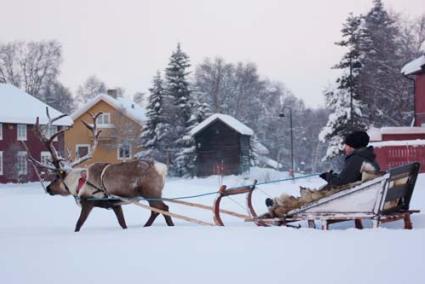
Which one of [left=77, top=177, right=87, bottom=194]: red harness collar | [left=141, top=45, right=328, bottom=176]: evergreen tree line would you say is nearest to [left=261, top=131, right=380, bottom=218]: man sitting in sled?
[left=77, top=177, right=87, bottom=194]: red harness collar

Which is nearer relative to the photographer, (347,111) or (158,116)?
(347,111)

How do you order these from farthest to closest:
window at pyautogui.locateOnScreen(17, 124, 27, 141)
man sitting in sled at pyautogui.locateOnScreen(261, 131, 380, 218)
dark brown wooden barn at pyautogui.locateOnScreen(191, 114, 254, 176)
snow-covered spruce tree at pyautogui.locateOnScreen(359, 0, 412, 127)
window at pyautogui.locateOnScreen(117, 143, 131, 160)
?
window at pyautogui.locateOnScreen(117, 143, 131, 160) < dark brown wooden barn at pyautogui.locateOnScreen(191, 114, 254, 176) < window at pyautogui.locateOnScreen(17, 124, 27, 141) < snow-covered spruce tree at pyautogui.locateOnScreen(359, 0, 412, 127) < man sitting in sled at pyautogui.locateOnScreen(261, 131, 380, 218)

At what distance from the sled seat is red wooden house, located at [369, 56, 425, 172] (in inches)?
410

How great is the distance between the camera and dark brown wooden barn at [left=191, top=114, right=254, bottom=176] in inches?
1835

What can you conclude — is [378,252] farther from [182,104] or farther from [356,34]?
[182,104]

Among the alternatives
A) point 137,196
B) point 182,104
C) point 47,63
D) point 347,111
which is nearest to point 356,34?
point 347,111

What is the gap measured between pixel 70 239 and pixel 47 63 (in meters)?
66.8

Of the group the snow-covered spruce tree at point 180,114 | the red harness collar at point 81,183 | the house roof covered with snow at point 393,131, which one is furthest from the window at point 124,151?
the red harness collar at point 81,183

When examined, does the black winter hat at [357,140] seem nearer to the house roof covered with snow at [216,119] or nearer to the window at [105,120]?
the house roof covered with snow at [216,119]

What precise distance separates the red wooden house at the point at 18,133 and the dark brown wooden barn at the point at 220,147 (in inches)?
462

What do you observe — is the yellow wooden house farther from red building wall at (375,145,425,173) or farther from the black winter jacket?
the black winter jacket

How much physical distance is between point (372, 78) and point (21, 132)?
27.7 metres

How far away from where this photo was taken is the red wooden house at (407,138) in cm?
1782

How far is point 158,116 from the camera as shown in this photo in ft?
160
